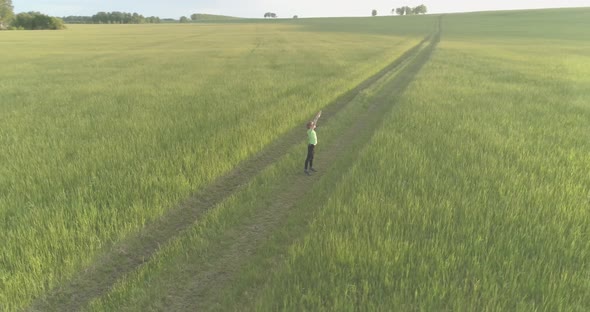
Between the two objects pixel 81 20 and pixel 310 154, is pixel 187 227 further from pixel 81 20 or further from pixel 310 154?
pixel 81 20

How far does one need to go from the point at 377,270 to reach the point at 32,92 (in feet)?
59.8

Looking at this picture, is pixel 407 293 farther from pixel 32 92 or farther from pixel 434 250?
pixel 32 92

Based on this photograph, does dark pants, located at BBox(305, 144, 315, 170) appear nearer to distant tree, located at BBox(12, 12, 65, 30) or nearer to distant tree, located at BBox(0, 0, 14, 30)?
distant tree, located at BBox(12, 12, 65, 30)

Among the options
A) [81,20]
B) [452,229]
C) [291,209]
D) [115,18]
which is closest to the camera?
[452,229]

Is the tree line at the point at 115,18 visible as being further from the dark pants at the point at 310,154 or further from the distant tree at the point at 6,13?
the dark pants at the point at 310,154

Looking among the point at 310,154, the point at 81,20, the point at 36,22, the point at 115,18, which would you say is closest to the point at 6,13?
the point at 36,22

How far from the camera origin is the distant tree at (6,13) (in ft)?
308

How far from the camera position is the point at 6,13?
9494cm

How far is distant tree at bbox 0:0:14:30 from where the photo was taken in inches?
3691

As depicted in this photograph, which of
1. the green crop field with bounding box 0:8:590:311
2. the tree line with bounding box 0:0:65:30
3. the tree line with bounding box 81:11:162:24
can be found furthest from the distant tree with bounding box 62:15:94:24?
the green crop field with bounding box 0:8:590:311

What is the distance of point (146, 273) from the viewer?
401cm

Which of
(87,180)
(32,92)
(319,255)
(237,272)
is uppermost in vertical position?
(32,92)

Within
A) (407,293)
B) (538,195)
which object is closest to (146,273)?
(407,293)

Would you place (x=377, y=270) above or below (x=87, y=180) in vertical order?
below
